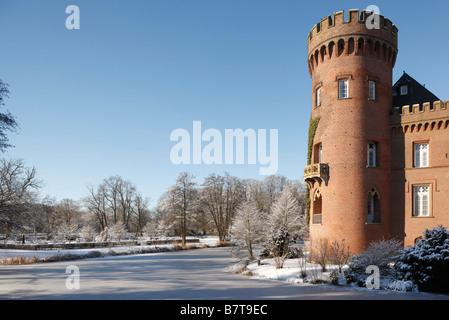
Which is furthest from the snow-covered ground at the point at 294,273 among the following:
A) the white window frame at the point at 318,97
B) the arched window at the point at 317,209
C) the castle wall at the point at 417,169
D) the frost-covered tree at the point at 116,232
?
the frost-covered tree at the point at 116,232

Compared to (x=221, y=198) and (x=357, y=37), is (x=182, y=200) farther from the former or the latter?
(x=357, y=37)

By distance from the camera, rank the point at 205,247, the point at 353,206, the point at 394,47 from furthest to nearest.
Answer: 1. the point at 205,247
2. the point at 394,47
3. the point at 353,206

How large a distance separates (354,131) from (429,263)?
8987 millimetres

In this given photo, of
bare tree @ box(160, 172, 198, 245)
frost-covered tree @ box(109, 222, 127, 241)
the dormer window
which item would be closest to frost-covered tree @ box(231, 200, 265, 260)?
the dormer window

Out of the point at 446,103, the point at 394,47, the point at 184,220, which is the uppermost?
the point at 394,47

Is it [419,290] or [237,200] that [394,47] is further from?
[237,200]

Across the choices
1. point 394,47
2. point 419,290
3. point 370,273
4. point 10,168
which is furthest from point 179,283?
point 10,168

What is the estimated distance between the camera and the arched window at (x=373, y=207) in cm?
2142

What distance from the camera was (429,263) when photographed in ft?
48.8

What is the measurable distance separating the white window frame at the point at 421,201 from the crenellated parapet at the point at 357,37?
27.7 ft

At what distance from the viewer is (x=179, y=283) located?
15.9m

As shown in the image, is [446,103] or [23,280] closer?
[23,280]
